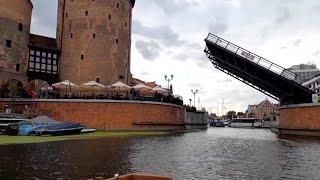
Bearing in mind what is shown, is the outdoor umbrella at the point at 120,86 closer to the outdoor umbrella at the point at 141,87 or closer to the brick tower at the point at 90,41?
the outdoor umbrella at the point at 141,87

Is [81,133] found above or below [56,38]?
below

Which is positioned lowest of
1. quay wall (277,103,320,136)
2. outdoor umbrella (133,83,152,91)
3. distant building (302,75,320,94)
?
quay wall (277,103,320,136)

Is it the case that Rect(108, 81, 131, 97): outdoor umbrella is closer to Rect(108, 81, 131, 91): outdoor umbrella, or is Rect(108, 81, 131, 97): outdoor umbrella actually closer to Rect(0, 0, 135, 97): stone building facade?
Rect(108, 81, 131, 91): outdoor umbrella

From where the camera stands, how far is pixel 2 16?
45719 millimetres

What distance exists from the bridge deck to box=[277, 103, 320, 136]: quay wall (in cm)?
119

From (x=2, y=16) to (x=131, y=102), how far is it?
18.1 m

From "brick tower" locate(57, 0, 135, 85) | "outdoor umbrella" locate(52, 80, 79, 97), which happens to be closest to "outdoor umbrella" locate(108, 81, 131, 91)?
"outdoor umbrella" locate(52, 80, 79, 97)

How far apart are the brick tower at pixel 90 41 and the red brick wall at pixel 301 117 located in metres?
22.2

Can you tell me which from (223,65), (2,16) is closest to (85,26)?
(2,16)

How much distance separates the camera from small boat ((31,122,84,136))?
32.6 metres

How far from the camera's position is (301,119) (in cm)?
4053

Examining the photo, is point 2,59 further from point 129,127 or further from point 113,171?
point 113,171

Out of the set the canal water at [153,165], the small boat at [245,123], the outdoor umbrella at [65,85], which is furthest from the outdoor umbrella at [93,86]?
the small boat at [245,123]

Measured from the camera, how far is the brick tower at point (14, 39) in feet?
150
